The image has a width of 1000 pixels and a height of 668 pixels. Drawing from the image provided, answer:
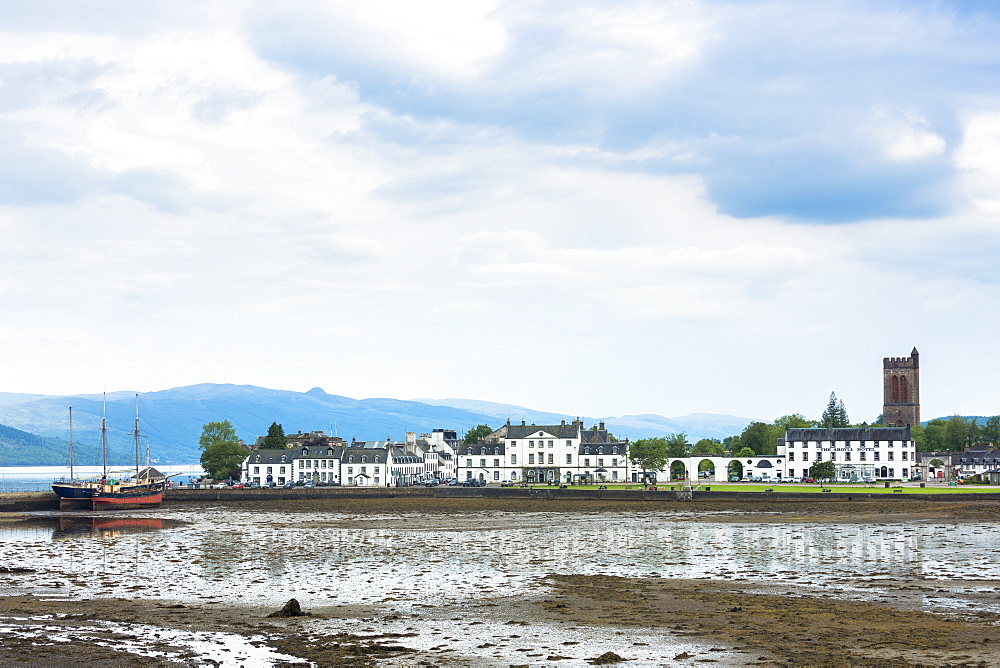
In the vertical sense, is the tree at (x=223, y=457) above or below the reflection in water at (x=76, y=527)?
above

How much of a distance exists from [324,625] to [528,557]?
20306 mm

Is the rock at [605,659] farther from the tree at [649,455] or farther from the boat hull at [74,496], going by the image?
the tree at [649,455]

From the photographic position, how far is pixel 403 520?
77.2m

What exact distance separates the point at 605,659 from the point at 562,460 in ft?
371

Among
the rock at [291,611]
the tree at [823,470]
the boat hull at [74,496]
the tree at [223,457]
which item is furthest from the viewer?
the tree at [223,457]

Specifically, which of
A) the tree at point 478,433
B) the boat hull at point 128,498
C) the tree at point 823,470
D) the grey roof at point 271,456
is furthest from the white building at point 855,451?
the boat hull at point 128,498

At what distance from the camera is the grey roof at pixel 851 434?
14175 centimetres

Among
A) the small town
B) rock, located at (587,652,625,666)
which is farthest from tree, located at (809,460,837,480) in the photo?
rock, located at (587,652,625,666)

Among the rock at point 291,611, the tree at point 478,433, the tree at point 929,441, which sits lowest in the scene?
the rock at point 291,611

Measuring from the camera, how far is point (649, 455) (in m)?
132

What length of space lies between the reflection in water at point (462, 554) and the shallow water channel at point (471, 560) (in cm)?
11

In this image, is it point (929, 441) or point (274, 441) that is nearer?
point (274, 441)

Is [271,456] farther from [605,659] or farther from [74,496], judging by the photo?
[605,659]

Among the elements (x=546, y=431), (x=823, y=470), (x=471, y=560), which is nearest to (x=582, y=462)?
(x=546, y=431)
